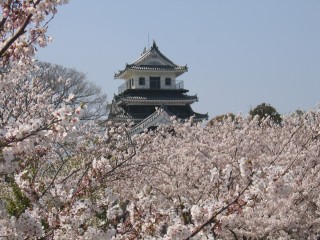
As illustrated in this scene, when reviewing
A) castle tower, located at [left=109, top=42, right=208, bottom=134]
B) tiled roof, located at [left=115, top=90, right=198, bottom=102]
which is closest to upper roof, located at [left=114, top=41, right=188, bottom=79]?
castle tower, located at [left=109, top=42, right=208, bottom=134]

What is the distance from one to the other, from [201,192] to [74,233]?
643 centimetres

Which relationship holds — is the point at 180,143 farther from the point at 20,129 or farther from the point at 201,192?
the point at 20,129

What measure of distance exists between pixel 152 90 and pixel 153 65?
9.34 ft

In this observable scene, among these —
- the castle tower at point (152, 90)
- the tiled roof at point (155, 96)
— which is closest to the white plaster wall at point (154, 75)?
the castle tower at point (152, 90)

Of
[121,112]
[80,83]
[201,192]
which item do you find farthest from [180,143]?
[121,112]

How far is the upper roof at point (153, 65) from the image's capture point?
43562 mm

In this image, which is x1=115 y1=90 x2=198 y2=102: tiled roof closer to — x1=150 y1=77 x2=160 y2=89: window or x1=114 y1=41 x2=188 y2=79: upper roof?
x1=150 y1=77 x2=160 y2=89: window

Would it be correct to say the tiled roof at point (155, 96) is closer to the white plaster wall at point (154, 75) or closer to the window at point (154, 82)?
the white plaster wall at point (154, 75)

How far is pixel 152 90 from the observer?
141 feet

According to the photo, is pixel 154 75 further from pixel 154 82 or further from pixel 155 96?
pixel 155 96

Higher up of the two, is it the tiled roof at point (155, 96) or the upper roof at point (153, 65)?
the upper roof at point (153, 65)

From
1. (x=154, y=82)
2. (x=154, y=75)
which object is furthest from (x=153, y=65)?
(x=154, y=82)

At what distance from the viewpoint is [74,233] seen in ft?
12.1

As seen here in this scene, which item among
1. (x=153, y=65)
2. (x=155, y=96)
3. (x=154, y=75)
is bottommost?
(x=155, y=96)
